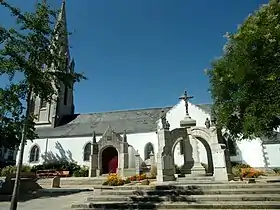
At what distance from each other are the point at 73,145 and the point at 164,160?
22.4 meters

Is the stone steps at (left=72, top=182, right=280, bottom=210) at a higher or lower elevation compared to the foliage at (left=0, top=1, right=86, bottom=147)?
lower

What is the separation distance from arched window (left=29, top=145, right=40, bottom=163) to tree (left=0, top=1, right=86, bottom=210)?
26.2 m

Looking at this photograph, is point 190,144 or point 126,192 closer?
point 126,192

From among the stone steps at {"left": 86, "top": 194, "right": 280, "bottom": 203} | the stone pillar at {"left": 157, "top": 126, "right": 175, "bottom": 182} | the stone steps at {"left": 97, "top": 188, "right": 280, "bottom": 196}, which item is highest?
the stone pillar at {"left": 157, "top": 126, "right": 175, "bottom": 182}

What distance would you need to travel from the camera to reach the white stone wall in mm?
29938

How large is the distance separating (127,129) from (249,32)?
951 inches

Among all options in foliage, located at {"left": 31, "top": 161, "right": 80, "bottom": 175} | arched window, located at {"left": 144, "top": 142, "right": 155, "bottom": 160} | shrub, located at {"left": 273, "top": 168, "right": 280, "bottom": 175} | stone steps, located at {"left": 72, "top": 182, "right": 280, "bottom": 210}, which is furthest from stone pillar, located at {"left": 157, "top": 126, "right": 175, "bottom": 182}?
foliage, located at {"left": 31, "top": 161, "right": 80, "bottom": 175}

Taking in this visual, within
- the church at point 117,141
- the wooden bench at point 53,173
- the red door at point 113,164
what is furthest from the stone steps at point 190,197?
the wooden bench at point 53,173

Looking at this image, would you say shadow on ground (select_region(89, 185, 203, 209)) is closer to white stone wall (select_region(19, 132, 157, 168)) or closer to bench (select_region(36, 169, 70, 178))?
white stone wall (select_region(19, 132, 157, 168))

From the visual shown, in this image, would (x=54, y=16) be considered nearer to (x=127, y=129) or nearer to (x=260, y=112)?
(x=260, y=112)

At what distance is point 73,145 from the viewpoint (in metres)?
32.1

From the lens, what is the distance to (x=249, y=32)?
9.03m

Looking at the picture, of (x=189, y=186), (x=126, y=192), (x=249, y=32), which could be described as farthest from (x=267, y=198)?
(x=249, y=32)

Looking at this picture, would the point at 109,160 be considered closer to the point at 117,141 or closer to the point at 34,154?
the point at 117,141
